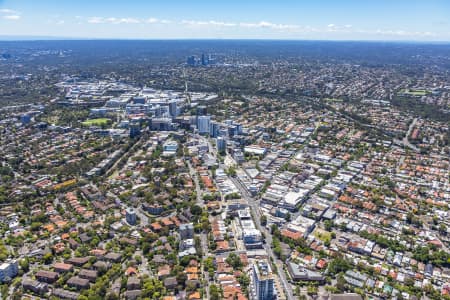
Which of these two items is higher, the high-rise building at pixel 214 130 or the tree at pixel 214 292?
the high-rise building at pixel 214 130

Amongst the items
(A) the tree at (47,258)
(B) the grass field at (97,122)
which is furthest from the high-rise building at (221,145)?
(A) the tree at (47,258)

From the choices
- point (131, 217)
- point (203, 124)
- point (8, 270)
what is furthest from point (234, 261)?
point (203, 124)

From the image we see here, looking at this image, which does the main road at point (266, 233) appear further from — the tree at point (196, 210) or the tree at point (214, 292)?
the tree at point (196, 210)

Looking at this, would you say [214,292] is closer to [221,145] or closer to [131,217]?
[131,217]

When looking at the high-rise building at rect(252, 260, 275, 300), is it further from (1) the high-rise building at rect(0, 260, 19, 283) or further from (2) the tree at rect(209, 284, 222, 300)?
(1) the high-rise building at rect(0, 260, 19, 283)

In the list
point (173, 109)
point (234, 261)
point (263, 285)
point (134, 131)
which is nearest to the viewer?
point (263, 285)

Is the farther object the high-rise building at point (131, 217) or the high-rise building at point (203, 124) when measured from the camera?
the high-rise building at point (203, 124)

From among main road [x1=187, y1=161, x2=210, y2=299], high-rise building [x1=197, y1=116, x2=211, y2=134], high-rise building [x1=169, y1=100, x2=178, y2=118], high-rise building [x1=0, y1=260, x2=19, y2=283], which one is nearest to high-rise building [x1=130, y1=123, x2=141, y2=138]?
high-rise building [x1=197, y1=116, x2=211, y2=134]

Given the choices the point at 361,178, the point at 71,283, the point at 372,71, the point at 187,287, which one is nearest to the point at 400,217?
the point at 361,178

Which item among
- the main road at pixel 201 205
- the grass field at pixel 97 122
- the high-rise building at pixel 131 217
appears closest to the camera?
the main road at pixel 201 205
